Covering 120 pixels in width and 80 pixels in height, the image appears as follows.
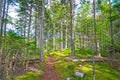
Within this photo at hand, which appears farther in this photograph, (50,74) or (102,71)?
(102,71)

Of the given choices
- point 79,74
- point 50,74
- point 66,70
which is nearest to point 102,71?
point 79,74

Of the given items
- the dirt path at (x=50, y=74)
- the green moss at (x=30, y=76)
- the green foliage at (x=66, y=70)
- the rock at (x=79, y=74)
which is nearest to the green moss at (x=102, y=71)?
the rock at (x=79, y=74)

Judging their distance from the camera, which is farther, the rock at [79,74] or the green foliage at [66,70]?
the green foliage at [66,70]

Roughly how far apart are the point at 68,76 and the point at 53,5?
27547 mm

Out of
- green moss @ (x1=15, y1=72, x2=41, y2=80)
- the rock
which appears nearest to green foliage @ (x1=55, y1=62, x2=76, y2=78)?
A: the rock

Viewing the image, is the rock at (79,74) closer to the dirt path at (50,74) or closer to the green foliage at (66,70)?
the green foliage at (66,70)

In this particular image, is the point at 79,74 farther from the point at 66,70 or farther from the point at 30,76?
the point at 30,76

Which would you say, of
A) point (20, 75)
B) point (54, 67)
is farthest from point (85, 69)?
point (20, 75)

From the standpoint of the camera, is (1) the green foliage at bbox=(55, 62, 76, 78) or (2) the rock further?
(1) the green foliage at bbox=(55, 62, 76, 78)

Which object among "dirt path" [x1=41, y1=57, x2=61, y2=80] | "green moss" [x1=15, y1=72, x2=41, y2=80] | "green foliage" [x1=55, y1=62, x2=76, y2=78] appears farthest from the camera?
→ "green foliage" [x1=55, y1=62, x2=76, y2=78]

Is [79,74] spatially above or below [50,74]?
above

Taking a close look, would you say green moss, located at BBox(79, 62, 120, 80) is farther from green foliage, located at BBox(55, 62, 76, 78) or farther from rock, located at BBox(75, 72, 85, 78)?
green foliage, located at BBox(55, 62, 76, 78)

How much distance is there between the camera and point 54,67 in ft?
77.0

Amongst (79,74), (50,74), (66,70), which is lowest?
(50,74)
